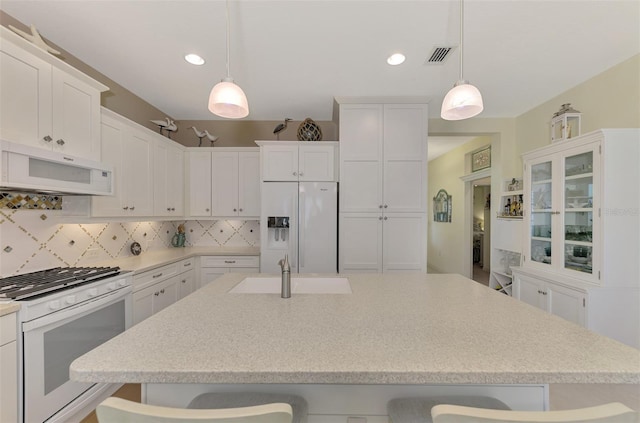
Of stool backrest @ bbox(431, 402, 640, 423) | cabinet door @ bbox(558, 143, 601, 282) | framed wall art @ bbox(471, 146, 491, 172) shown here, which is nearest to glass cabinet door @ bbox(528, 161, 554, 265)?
cabinet door @ bbox(558, 143, 601, 282)

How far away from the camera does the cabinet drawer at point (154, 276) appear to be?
2320 millimetres

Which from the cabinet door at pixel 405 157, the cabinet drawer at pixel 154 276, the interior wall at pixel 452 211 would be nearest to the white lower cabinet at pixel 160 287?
the cabinet drawer at pixel 154 276

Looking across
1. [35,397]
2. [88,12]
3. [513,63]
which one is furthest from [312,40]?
[35,397]

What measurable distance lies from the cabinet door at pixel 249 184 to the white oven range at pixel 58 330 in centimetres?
177

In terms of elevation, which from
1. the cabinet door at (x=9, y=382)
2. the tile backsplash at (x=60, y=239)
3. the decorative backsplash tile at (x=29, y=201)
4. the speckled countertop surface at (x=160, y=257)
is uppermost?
the decorative backsplash tile at (x=29, y=201)

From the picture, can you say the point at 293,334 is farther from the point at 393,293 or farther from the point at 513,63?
the point at 513,63

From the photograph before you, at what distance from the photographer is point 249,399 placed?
2.94 feet

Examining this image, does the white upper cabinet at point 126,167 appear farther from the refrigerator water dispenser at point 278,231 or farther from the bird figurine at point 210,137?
the refrigerator water dispenser at point 278,231

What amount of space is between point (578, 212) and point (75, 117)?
432 centimetres

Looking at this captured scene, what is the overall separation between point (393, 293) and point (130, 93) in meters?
3.47

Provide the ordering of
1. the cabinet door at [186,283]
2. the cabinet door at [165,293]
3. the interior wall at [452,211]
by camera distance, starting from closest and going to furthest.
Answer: the cabinet door at [165,293], the cabinet door at [186,283], the interior wall at [452,211]

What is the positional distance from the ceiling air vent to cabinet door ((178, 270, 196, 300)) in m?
3.36

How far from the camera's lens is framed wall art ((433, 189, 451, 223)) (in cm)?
571

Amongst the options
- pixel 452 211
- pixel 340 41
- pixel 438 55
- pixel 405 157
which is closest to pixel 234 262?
pixel 405 157
